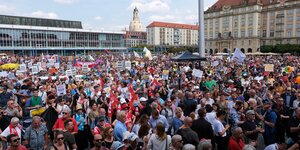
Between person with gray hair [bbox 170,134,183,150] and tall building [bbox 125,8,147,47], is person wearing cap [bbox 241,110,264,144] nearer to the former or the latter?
person with gray hair [bbox 170,134,183,150]

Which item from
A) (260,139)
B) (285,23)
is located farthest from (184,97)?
(285,23)

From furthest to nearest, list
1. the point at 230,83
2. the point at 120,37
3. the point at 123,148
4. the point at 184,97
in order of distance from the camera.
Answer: the point at 120,37, the point at 230,83, the point at 184,97, the point at 123,148

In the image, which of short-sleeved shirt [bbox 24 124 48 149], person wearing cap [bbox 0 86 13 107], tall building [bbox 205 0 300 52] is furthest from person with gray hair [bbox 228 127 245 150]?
tall building [bbox 205 0 300 52]

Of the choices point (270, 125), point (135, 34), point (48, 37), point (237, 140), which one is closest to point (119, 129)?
point (237, 140)

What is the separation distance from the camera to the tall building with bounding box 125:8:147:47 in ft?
545

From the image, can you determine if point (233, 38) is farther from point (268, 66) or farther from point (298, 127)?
point (298, 127)

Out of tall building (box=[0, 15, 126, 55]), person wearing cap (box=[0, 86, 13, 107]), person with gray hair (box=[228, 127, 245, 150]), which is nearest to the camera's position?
person with gray hair (box=[228, 127, 245, 150])

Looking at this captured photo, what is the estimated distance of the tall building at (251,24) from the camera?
86.2 meters

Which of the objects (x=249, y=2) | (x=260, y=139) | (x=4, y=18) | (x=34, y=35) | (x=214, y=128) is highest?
(x=249, y=2)

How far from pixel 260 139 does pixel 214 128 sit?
284 centimetres

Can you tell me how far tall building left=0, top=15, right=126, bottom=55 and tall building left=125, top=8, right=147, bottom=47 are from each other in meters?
53.7

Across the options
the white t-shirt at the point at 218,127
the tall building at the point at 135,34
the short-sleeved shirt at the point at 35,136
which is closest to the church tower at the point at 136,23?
the tall building at the point at 135,34

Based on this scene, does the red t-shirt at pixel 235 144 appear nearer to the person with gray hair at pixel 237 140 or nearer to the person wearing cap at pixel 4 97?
the person with gray hair at pixel 237 140

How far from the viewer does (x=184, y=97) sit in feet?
29.2
